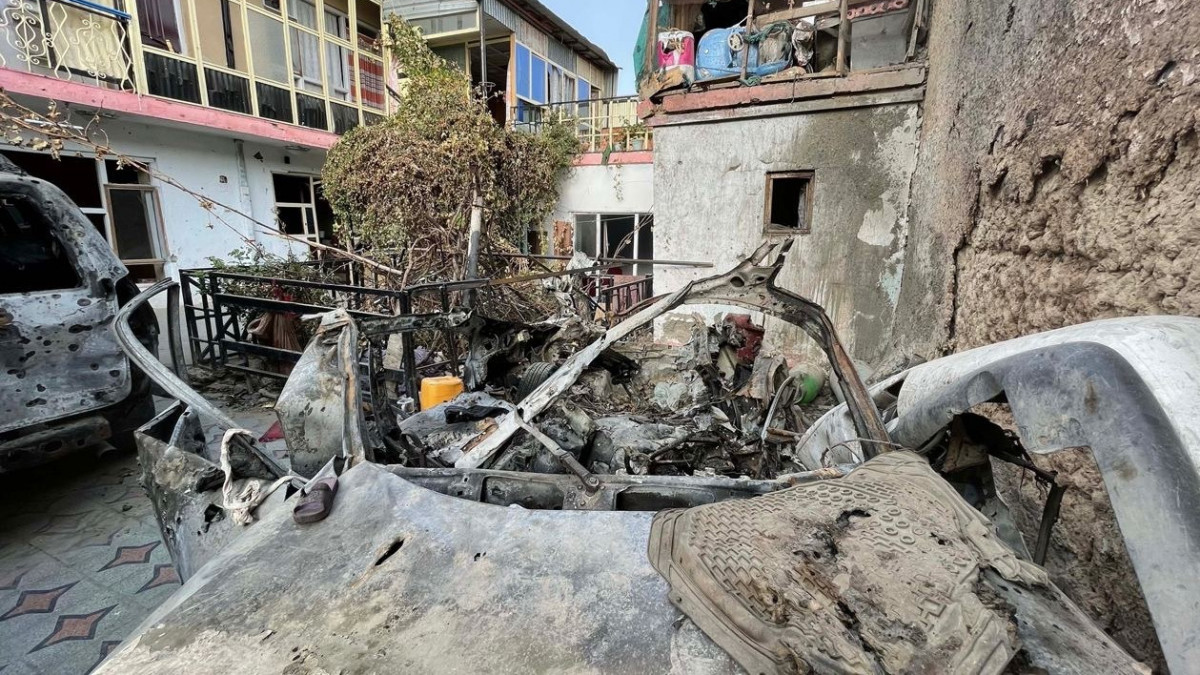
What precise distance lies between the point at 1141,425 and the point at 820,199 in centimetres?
553

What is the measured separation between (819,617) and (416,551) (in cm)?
108

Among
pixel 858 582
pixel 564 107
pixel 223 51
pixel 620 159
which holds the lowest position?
pixel 858 582

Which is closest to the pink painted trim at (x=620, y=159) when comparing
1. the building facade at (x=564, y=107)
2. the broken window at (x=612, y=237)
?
the building facade at (x=564, y=107)

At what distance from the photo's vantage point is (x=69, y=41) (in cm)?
730

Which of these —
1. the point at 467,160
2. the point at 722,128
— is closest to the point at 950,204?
the point at 722,128

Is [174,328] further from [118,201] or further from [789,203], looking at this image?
[118,201]

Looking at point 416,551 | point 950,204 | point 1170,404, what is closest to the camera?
point 1170,404

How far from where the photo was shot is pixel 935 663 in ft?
3.21

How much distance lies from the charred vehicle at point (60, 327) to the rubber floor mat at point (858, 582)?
411 centimetres

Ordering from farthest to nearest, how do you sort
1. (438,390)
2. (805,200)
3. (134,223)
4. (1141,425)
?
1. (134,223)
2. (805,200)
3. (438,390)
4. (1141,425)

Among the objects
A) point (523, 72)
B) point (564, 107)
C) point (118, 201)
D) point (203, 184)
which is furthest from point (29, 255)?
point (564, 107)

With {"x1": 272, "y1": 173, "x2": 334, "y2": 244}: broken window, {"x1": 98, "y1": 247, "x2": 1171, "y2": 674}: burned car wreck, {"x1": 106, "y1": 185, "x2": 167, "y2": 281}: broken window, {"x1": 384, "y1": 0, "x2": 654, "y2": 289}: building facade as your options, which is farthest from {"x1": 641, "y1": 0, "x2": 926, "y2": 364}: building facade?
{"x1": 106, "y1": 185, "x2": 167, "y2": 281}: broken window

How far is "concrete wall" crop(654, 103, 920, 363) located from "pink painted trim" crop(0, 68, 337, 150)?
24.1ft

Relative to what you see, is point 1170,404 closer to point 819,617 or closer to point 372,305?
point 819,617
